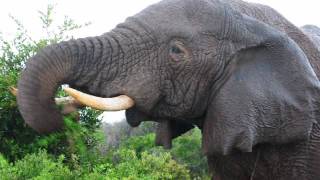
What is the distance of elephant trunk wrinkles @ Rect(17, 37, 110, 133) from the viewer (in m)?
3.95

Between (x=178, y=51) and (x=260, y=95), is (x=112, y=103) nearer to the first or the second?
(x=178, y=51)

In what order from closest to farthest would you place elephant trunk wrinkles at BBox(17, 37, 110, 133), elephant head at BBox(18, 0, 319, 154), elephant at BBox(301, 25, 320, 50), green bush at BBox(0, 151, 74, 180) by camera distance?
1. elephant trunk wrinkles at BBox(17, 37, 110, 133)
2. elephant head at BBox(18, 0, 319, 154)
3. green bush at BBox(0, 151, 74, 180)
4. elephant at BBox(301, 25, 320, 50)

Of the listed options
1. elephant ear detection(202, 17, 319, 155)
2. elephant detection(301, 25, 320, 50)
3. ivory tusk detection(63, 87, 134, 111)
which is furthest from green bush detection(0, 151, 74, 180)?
elephant detection(301, 25, 320, 50)

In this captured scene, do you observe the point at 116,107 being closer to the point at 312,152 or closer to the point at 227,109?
the point at 227,109

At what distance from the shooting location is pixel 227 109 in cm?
441

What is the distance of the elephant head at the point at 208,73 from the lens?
4250mm

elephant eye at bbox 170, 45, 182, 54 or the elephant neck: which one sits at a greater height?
elephant eye at bbox 170, 45, 182, 54

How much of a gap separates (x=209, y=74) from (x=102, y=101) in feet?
2.65

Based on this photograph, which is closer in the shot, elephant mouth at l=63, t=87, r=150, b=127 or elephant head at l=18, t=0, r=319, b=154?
elephant mouth at l=63, t=87, r=150, b=127

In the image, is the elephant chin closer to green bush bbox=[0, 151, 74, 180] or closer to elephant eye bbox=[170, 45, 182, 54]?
elephant eye bbox=[170, 45, 182, 54]

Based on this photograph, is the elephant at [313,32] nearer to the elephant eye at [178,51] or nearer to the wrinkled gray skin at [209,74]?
the wrinkled gray skin at [209,74]

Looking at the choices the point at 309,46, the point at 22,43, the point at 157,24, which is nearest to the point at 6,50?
the point at 22,43

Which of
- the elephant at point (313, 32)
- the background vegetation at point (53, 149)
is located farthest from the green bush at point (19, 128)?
the elephant at point (313, 32)

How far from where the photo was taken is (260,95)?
4.43 meters
